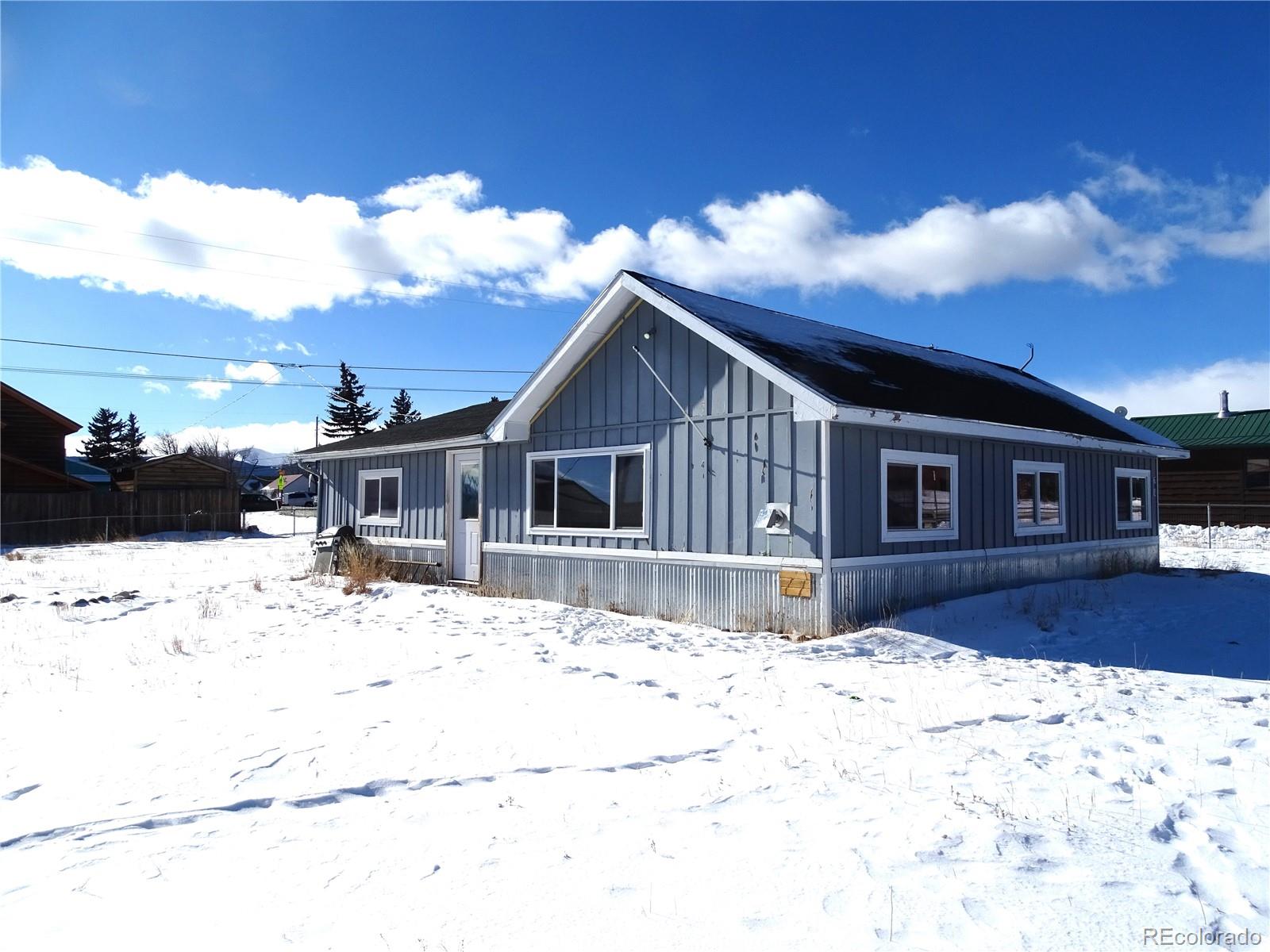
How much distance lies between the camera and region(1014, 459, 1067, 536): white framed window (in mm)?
13195

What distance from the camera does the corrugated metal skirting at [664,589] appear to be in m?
10.2

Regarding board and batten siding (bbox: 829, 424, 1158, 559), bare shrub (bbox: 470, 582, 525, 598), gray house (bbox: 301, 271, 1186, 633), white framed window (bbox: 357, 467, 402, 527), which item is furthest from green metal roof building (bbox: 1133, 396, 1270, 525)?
white framed window (bbox: 357, 467, 402, 527)

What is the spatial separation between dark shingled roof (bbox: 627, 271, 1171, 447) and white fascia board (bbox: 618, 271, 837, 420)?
7 cm

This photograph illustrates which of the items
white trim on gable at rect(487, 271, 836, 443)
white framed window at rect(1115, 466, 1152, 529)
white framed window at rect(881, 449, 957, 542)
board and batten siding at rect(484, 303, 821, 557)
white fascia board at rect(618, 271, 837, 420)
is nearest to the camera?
white fascia board at rect(618, 271, 837, 420)

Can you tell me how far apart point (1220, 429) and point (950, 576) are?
79.3 feet

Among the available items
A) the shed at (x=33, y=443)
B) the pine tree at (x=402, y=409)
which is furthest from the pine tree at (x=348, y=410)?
the shed at (x=33, y=443)

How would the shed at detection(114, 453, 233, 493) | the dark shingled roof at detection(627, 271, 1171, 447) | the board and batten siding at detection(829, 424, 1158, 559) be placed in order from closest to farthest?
the board and batten siding at detection(829, 424, 1158, 559) → the dark shingled roof at detection(627, 271, 1171, 447) → the shed at detection(114, 453, 233, 493)

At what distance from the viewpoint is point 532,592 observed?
13641 mm

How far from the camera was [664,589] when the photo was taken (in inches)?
451

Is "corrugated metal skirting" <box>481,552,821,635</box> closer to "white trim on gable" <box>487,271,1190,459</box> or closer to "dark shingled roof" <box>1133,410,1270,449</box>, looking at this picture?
"white trim on gable" <box>487,271,1190,459</box>

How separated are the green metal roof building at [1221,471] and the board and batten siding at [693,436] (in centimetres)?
2458

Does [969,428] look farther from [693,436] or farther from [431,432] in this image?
[431,432]

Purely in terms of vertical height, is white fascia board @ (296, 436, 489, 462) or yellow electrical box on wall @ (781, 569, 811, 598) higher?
white fascia board @ (296, 436, 489, 462)

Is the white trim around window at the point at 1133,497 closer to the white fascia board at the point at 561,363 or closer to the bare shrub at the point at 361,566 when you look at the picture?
the white fascia board at the point at 561,363
